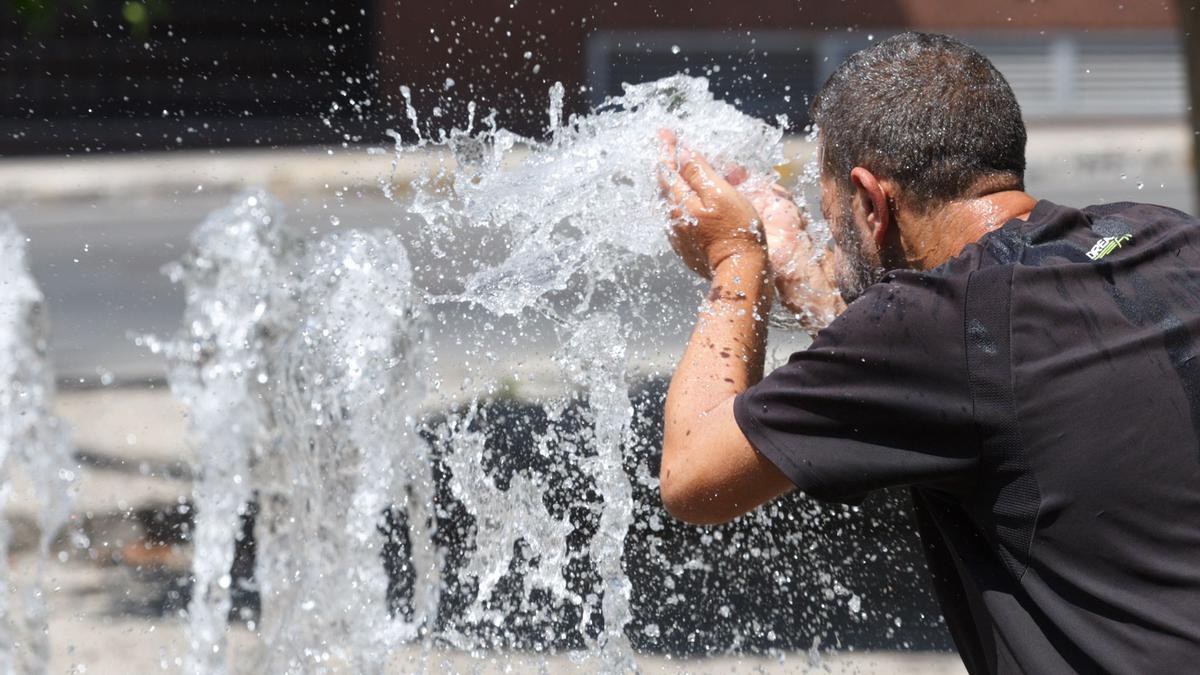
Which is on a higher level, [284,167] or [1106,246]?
[1106,246]

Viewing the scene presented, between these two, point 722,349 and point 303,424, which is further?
point 303,424

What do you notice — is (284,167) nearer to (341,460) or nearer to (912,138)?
(341,460)

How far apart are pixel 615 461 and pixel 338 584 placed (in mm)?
698

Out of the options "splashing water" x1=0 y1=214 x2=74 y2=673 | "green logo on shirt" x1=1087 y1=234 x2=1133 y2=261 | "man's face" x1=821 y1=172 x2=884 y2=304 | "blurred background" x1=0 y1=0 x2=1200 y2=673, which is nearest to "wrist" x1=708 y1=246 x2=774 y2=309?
"man's face" x1=821 y1=172 x2=884 y2=304

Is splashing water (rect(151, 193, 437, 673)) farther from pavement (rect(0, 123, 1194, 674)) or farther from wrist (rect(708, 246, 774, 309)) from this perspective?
wrist (rect(708, 246, 774, 309))

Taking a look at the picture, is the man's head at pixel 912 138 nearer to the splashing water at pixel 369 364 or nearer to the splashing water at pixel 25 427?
the splashing water at pixel 369 364

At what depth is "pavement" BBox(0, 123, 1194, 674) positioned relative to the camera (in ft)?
12.3

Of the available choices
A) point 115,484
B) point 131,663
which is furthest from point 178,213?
point 131,663

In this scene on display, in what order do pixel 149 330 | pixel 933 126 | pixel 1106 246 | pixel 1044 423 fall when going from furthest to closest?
1. pixel 149 330
2. pixel 933 126
3. pixel 1106 246
4. pixel 1044 423

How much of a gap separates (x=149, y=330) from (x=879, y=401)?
5518mm

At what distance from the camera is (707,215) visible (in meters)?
2.09

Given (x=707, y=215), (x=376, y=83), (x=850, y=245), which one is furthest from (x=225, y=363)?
(x=376, y=83)

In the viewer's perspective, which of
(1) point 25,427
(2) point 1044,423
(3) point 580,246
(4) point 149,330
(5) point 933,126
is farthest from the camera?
(4) point 149,330

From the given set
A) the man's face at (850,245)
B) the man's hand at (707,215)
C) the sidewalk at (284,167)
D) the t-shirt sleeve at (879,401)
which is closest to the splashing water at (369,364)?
the man's hand at (707,215)
